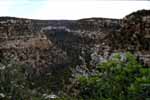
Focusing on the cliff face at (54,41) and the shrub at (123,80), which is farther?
the cliff face at (54,41)

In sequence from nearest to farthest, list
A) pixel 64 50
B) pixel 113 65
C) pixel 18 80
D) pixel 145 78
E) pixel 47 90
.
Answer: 1. pixel 145 78
2. pixel 113 65
3. pixel 18 80
4. pixel 47 90
5. pixel 64 50

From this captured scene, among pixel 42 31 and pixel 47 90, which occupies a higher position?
pixel 42 31

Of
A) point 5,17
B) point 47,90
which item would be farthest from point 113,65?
point 5,17

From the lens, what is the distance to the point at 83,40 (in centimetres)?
4053

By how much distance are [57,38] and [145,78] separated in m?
28.6

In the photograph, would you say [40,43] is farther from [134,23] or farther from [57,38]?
[134,23]

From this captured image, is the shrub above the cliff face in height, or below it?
above

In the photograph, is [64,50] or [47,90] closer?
[47,90]

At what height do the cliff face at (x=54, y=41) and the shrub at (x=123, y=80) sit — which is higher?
the shrub at (x=123, y=80)

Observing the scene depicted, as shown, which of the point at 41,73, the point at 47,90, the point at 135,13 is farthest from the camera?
the point at 41,73

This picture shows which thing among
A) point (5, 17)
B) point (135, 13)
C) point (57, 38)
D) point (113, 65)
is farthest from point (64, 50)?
point (113, 65)

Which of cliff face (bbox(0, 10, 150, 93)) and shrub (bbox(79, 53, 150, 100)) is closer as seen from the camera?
shrub (bbox(79, 53, 150, 100))

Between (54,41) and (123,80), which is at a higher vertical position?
(123,80)

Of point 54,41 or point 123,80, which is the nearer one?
point 123,80
